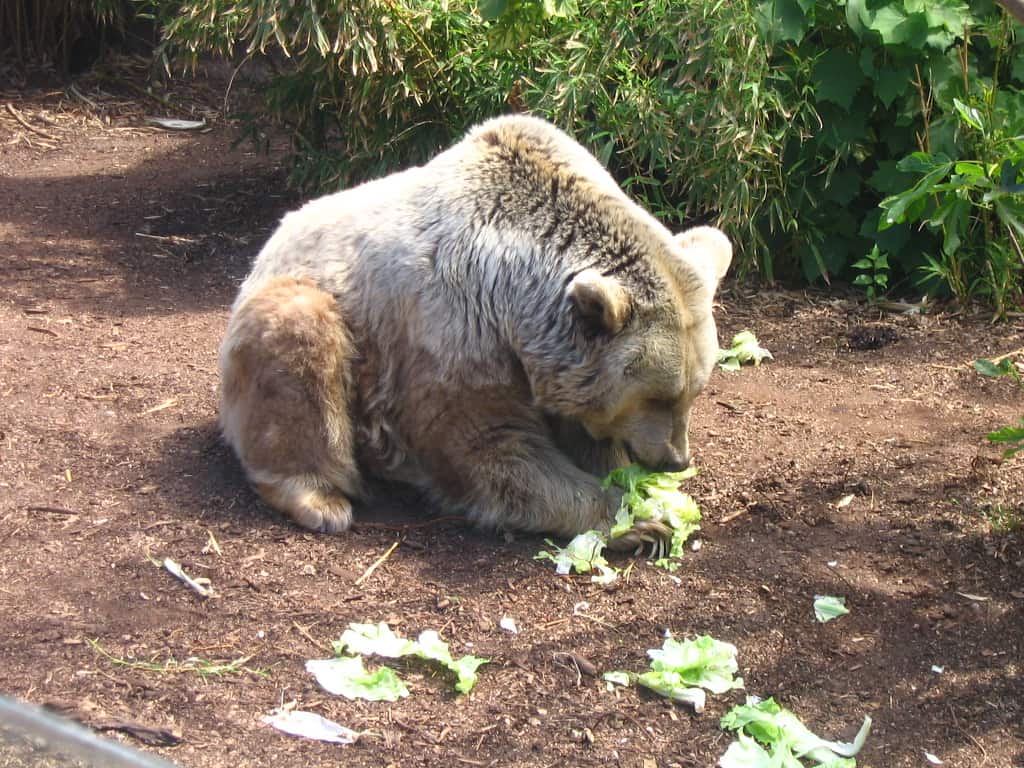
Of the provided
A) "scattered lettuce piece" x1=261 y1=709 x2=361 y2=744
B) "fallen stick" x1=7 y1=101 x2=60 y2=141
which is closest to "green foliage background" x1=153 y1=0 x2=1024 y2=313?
"fallen stick" x1=7 y1=101 x2=60 y2=141

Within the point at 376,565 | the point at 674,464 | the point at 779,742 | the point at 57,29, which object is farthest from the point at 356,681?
the point at 57,29

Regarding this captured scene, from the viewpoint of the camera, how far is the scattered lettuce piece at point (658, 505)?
4566mm

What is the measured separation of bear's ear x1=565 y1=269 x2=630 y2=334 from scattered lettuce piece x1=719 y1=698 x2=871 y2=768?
1482 mm

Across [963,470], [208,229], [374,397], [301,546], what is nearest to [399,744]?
[301,546]

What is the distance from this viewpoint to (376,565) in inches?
177

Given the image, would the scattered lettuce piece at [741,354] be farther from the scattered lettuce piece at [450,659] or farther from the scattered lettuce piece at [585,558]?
the scattered lettuce piece at [450,659]

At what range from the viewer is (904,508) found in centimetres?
470

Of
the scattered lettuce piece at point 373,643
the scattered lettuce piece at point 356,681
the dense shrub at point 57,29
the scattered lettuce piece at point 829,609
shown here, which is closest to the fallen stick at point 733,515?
the scattered lettuce piece at point 829,609

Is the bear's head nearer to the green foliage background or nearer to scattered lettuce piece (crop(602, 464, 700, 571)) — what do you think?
scattered lettuce piece (crop(602, 464, 700, 571))

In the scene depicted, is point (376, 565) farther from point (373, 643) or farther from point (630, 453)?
point (630, 453)

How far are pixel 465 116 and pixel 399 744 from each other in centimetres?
513

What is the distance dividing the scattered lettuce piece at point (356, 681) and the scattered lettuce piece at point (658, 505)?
3.90 ft

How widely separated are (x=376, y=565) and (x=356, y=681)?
799mm

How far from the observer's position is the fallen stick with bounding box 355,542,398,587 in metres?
4.41
